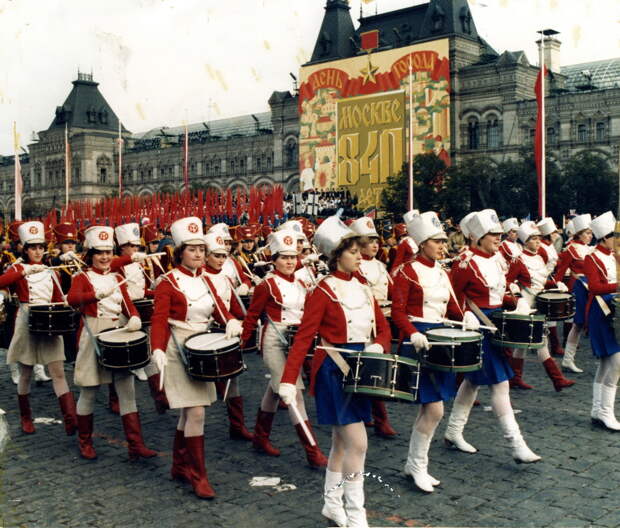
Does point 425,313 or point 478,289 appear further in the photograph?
point 478,289

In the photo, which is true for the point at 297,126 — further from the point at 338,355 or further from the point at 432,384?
the point at 338,355

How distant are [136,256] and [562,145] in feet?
160

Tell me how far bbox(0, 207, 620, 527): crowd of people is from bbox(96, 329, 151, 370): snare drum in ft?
0.04

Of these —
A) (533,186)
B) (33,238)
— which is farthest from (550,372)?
(533,186)

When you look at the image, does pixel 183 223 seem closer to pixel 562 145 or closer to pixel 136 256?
pixel 136 256

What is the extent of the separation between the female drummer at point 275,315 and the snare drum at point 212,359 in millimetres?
904

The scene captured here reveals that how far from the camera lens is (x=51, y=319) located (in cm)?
792

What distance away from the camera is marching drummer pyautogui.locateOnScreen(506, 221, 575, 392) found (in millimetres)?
9516

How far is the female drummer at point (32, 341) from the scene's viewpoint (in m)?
7.95

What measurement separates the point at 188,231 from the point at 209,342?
0.94m

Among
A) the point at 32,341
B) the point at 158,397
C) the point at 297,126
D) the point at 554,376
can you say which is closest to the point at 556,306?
the point at 554,376

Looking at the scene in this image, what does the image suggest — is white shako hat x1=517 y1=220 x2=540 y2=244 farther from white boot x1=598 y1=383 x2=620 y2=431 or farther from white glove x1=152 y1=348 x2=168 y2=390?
white glove x1=152 y1=348 x2=168 y2=390

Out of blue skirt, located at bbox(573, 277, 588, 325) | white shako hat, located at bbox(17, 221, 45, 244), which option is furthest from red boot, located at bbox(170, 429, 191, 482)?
blue skirt, located at bbox(573, 277, 588, 325)

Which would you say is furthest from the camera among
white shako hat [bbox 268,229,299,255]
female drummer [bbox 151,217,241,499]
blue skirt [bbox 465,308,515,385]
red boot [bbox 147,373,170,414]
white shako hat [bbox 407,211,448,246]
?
red boot [bbox 147,373,170,414]
